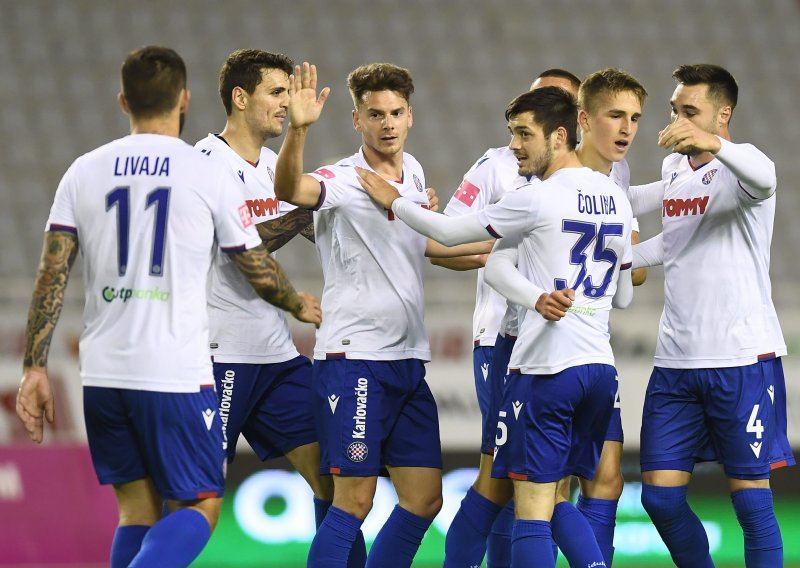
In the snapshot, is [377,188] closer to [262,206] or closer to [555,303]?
[262,206]

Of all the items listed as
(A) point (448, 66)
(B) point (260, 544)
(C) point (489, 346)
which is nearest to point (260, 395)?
(C) point (489, 346)

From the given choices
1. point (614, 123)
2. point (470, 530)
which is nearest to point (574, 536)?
point (470, 530)

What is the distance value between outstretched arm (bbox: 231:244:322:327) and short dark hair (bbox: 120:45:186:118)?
0.57 m

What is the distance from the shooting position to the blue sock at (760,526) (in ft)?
17.1

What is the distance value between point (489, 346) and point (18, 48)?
7.92m

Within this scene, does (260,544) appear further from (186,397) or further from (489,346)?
(186,397)

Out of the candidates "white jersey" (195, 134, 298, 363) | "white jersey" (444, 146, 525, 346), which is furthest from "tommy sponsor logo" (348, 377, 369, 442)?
"white jersey" (444, 146, 525, 346)

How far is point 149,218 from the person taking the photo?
4129 millimetres

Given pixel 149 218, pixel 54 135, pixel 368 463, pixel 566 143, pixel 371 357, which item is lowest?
pixel 368 463

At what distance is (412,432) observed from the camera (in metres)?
5.16

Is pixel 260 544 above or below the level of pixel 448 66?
below

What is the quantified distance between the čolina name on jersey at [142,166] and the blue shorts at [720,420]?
2.42 metres

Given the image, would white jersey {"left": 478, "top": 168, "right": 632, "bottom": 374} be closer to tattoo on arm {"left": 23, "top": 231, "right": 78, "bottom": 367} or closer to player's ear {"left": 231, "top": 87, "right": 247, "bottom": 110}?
player's ear {"left": 231, "top": 87, "right": 247, "bottom": 110}

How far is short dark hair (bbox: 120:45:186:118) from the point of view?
4168mm
